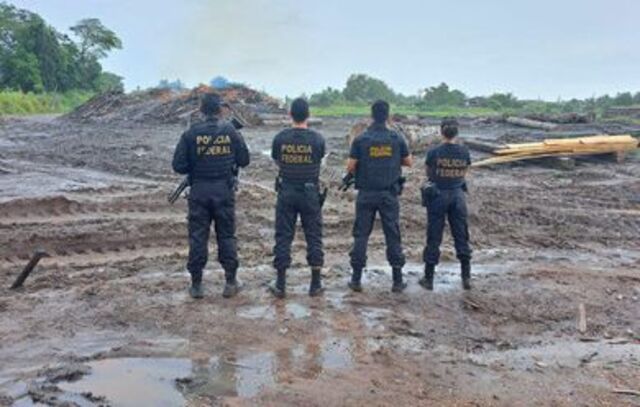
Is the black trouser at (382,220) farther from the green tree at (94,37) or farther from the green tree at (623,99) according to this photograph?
the green tree at (94,37)

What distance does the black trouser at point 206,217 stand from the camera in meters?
6.81

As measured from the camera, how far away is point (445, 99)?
5225 cm

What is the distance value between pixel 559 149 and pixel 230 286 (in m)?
12.7

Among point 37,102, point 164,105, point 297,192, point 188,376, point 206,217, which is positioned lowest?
point 188,376

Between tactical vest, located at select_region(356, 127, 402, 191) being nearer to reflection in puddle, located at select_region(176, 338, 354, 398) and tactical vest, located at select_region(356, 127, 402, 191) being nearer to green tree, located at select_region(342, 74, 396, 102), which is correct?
reflection in puddle, located at select_region(176, 338, 354, 398)

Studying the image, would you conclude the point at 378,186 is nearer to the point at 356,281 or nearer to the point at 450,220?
the point at 450,220

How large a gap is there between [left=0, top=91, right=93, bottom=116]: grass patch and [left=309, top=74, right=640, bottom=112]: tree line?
19194 mm

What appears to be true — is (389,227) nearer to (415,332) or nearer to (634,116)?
(415,332)

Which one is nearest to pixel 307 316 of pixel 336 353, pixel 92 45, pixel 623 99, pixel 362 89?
pixel 336 353

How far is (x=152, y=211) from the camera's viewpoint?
10.6m

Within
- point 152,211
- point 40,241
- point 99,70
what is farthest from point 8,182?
point 99,70

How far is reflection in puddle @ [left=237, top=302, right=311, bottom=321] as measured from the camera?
6.49 metres

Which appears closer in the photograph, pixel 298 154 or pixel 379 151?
pixel 298 154

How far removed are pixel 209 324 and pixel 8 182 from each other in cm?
798
